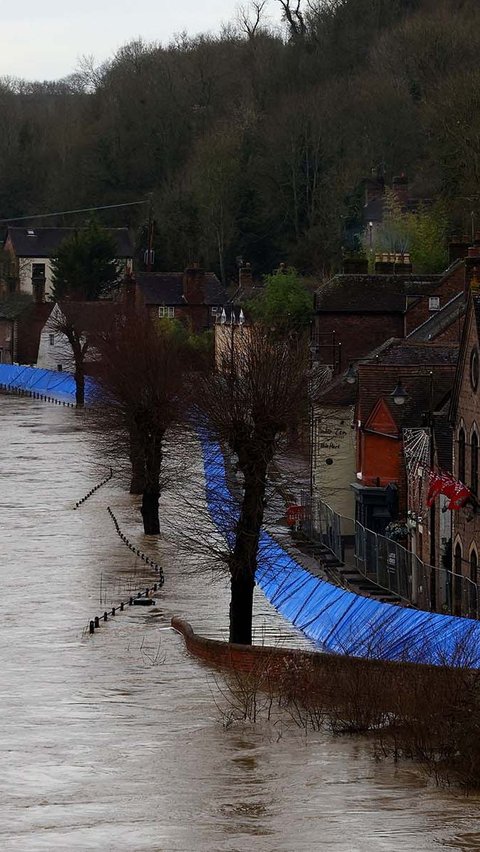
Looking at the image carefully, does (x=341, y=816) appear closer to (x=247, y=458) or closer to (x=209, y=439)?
(x=247, y=458)

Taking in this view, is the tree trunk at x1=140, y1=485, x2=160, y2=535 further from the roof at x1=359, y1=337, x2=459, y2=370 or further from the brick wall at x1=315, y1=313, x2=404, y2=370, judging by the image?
the brick wall at x1=315, y1=313, x2=404, y2=370

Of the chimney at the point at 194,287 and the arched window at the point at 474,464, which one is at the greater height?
the chimney at the point at 194,287

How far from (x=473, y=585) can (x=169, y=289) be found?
83.4 meters

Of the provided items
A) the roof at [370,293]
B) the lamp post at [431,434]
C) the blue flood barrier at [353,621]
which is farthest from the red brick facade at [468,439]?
the roof at [370,293]

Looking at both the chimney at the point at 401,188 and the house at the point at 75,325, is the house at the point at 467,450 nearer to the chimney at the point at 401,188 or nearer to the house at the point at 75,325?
the house at the point at 75,325

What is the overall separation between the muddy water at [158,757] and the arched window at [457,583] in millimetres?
4328

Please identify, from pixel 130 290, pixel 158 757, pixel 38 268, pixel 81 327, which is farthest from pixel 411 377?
pixel 38 268

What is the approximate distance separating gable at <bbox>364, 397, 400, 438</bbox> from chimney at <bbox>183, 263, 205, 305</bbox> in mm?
67010

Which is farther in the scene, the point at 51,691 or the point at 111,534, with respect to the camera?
the point at 111,534

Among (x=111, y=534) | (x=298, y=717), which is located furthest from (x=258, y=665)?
(x=111, y=534)

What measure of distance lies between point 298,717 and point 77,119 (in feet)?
491

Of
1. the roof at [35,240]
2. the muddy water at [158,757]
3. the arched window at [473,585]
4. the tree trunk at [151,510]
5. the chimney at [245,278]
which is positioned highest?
the roof at [35,240]

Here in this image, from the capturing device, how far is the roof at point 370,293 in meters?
68.9

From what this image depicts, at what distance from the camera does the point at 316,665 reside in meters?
33.1
